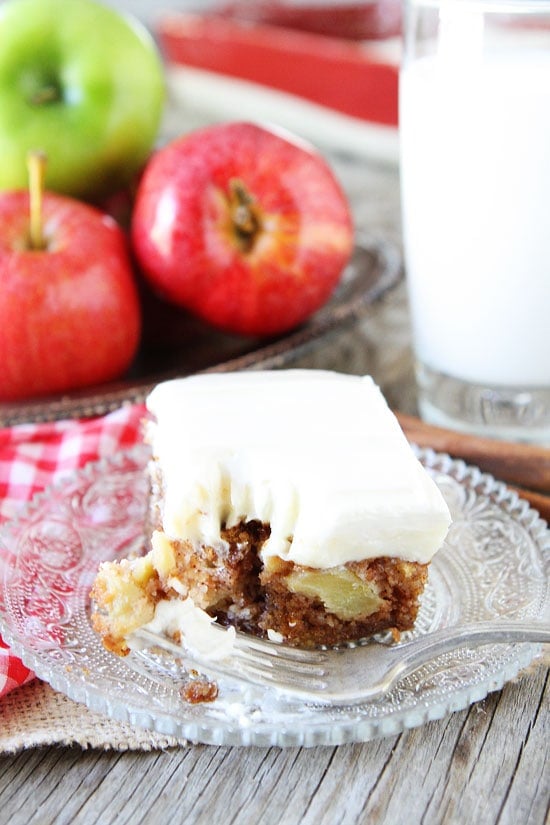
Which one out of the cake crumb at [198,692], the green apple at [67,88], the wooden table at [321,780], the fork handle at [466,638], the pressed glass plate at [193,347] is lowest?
the pressed glass plate at [193,347]

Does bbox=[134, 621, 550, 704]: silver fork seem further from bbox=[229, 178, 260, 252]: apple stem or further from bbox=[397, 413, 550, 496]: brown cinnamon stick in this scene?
bbox=[229, 178, 260, 252]: apple stem

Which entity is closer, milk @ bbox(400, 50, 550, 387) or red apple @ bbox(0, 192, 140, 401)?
milk @ bbox(400, 50, 550, 387)

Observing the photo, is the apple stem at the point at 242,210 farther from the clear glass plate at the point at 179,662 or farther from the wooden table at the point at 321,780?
the wooden table at the point at 321,780

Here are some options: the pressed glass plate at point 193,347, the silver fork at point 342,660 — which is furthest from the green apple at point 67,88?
the silver fork at point 342,660

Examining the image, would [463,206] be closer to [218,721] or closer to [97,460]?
[97,460]

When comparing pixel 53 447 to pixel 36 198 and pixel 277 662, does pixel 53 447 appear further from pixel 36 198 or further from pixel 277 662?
pixel 277 662

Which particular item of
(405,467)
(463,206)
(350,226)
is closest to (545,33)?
(463,206)

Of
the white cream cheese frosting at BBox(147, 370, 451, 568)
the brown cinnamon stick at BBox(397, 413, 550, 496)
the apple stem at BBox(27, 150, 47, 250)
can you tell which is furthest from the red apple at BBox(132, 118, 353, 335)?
the white cream cheese frosting at BBox(147, 370, 451, 568)
